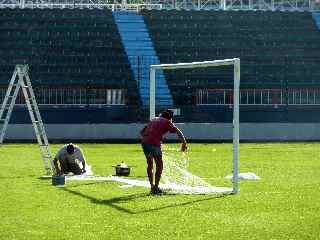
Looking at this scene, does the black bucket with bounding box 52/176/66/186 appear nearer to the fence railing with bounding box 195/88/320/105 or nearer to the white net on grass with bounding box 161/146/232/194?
the white net on grass with bounding box 161/146/232/194

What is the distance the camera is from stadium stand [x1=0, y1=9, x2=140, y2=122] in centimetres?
4866

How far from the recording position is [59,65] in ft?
172

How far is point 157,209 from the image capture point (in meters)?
14.2

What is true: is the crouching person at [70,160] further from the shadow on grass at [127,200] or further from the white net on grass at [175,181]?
the shadow on grass at [127,200]

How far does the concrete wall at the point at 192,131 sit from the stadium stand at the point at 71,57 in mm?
2913

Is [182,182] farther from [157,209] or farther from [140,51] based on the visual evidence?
[140,51]

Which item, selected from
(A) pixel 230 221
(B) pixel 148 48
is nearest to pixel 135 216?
(A) pixel 230 221

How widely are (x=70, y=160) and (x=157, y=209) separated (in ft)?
23.6

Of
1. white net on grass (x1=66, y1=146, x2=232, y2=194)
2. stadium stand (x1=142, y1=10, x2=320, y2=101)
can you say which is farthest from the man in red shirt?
stadium stand (x1=142, y1=10, x2=320, y2=101)

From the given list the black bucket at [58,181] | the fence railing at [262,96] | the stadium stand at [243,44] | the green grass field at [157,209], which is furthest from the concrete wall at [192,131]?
the black bucket at [58,181]

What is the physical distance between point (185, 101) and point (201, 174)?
2793 centimetres

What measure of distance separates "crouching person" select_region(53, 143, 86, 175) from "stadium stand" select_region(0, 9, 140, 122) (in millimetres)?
25017

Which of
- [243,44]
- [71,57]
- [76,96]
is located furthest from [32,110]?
[243,44]

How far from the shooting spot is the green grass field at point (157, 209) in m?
11.5
